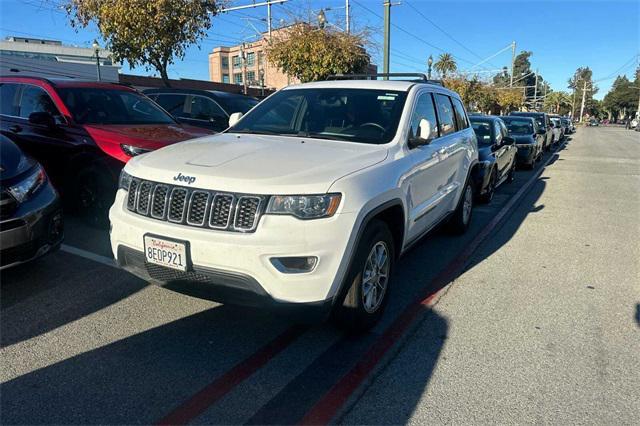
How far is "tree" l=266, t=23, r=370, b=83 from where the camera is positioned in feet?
58.3

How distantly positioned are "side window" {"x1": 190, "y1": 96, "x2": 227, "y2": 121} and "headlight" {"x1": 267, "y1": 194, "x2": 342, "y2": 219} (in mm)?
6694

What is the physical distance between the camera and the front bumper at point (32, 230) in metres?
3.68

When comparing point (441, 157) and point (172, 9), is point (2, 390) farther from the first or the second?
point (172, 9)

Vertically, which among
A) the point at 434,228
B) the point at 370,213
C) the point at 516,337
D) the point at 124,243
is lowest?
the point at 516,337

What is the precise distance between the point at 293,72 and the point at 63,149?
1391 cm

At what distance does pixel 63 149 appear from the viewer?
6.00 metres

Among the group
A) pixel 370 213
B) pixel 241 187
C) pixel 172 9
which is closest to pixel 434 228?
pixel 370 213

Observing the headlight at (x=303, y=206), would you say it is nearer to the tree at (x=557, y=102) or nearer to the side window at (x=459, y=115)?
the side window at (x=459, y=115)

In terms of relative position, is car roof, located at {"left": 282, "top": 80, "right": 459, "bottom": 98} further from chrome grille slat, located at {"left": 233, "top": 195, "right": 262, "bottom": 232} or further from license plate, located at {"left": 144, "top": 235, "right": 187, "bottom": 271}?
license plate, located at {"left": 144, "top": 235, "right": 187, "bottom": 271}

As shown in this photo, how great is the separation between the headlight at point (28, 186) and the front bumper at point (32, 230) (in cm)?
4

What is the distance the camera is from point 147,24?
11.9 metres

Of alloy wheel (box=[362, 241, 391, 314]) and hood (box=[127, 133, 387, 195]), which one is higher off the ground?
hood (box=[127, 133, 387, 195])

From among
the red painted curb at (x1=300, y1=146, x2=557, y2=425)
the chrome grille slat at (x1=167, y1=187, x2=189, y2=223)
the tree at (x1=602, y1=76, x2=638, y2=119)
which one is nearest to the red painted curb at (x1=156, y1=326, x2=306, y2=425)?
the red painted curb at (x1=300, y1=146, x2=557, y2=425)

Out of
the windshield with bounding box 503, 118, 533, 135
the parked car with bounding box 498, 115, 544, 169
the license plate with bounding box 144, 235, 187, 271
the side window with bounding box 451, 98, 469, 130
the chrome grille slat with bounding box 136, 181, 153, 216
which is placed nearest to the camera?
the license plate with bounding box 144, 235, 187, 271
